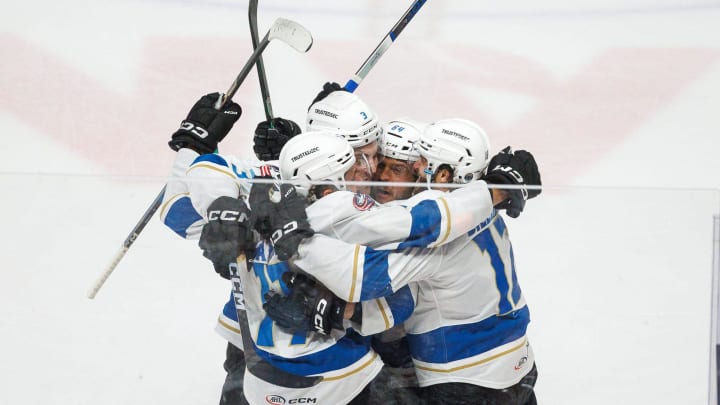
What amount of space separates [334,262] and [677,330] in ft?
2.27

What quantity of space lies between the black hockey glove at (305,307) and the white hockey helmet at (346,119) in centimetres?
70

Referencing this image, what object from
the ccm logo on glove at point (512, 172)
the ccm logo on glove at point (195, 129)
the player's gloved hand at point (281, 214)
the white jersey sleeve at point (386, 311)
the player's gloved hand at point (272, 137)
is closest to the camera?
the player's gloved hand at point (281, 214)

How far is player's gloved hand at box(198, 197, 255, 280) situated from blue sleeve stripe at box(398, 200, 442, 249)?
30 centimetres

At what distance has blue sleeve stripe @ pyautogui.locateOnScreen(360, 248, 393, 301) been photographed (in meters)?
1.66

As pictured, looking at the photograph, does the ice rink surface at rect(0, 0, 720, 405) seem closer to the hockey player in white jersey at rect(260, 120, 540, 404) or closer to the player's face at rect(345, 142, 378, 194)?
the hockey player in white jersey at rect(260, 120, 540, 404)

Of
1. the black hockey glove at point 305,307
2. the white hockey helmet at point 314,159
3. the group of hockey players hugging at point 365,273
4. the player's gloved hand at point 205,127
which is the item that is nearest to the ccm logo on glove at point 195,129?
the player's gloved hand at point 205,127

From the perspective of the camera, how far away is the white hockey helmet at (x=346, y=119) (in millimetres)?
2367

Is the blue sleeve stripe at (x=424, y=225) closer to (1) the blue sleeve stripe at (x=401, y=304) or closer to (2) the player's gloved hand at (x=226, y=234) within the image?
(1) the blue sleeve stripe at (x=401, y=304)

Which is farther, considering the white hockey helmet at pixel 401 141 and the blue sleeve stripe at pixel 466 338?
the white hockey helmet at pixel 401 141

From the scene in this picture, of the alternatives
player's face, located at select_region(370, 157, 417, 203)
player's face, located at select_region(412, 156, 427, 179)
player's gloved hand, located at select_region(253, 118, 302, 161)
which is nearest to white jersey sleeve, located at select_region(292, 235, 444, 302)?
player's face, located at select_region(412, 156, 427, 179)

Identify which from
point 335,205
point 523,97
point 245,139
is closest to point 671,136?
point 523,97

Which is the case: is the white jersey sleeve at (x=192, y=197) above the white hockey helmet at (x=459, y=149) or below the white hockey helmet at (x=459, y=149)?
below

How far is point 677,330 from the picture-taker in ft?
5.65

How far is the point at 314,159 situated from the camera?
74.7 inches
